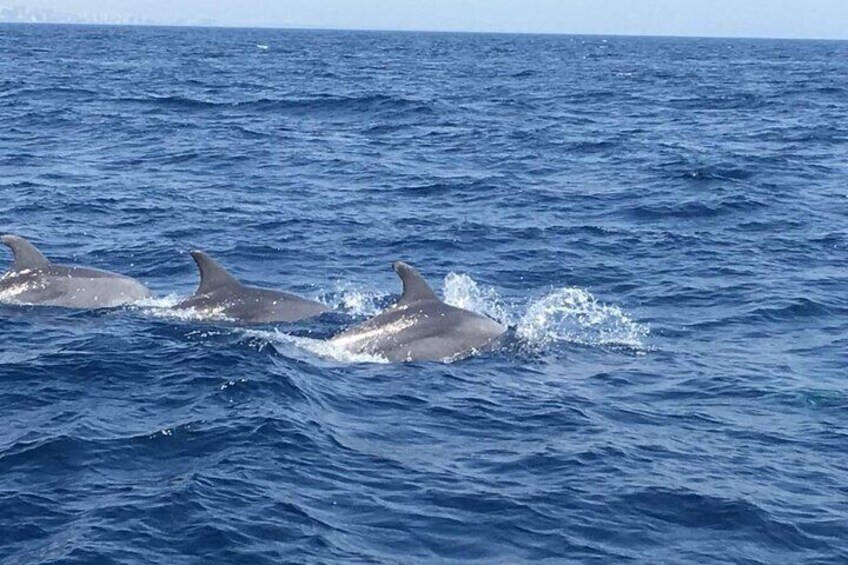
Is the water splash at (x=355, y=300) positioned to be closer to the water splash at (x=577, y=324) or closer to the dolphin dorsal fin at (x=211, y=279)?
the dolphin dorsal fin at (x=211, y=279)

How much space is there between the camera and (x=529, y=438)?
14.9m

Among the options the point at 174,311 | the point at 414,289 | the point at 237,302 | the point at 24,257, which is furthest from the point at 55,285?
the point at 414,289

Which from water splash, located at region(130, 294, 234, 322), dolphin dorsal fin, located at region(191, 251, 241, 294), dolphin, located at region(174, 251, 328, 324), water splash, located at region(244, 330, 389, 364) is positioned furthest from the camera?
A: dolphin dorsal fin, located at region(191, 251, 241, 294)

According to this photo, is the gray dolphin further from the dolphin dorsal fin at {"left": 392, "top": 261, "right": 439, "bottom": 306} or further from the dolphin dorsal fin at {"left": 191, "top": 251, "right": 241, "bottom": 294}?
the dolphin dorsal fin at {"left": 392, "top": 261, "right": 439, "bottom": 306}

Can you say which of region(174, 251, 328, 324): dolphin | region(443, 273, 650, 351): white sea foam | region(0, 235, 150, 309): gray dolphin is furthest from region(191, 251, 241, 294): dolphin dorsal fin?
region(443, 273, 650, 351): white sea foam

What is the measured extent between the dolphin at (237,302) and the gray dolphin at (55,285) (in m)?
1.55

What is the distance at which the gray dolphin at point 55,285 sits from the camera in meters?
21.7

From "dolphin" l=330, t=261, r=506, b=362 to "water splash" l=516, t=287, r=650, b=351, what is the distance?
81cm

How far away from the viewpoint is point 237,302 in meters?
20.9

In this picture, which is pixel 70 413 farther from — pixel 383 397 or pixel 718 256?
pixel 718 256

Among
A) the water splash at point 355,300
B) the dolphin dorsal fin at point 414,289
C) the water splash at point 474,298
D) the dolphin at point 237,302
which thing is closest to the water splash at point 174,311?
the dolphin at point 237,302

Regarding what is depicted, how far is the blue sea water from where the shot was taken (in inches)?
485

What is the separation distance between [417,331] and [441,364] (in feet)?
2.63

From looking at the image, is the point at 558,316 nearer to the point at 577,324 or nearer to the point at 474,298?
the point at 577,324
